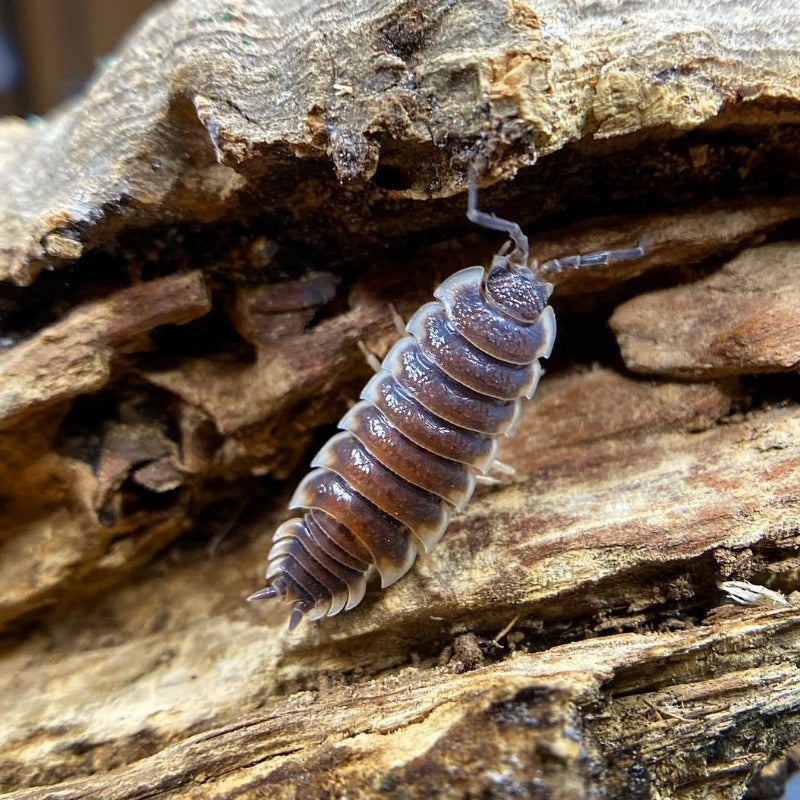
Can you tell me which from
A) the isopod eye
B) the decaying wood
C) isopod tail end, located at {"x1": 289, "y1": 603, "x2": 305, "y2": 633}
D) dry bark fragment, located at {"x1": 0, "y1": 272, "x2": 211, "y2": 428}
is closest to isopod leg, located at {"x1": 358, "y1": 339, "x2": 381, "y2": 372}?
the decaying wood

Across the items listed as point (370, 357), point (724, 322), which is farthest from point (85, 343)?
point (724, 322)

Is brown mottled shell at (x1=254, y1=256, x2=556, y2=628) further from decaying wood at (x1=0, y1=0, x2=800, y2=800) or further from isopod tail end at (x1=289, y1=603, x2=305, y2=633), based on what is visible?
decaying wood at (x1=0, y1=0, x2=800, y2=800)

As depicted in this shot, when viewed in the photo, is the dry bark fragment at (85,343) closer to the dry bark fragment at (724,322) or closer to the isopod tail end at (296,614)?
the isopod tail end at (296,614)

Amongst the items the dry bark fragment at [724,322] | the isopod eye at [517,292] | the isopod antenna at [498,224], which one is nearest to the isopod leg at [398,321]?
the isopod eye at [517,292]

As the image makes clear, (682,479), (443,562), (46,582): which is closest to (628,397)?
(682,479)

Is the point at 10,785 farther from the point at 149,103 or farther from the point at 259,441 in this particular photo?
the point at 149,103
